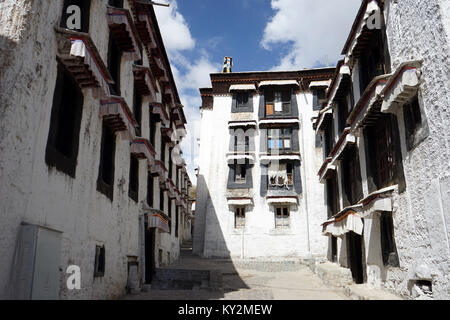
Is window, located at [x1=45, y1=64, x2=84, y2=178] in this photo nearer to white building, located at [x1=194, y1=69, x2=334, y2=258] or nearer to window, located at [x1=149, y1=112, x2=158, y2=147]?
window, located at [x1=149, y1=112, x2=158, y2=147]

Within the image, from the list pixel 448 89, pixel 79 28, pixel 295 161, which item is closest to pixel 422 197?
pixel 448 89

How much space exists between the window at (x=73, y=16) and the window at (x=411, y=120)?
7.50 m

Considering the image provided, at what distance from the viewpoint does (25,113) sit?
5.41m

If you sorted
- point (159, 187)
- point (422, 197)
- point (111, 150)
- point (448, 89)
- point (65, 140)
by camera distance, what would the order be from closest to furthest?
point (448, 89)
point (65, 140)
point (422, 197)
point (111, 150)
point (159, 187)

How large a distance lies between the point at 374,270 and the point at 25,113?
9595 millimetres

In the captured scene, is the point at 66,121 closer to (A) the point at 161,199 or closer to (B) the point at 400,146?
(B) the point at 400,146

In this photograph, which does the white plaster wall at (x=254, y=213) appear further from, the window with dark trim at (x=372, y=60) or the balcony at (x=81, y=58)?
the balcony at (x=81, y=58)

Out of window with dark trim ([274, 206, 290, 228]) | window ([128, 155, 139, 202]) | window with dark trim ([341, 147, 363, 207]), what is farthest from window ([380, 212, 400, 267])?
window with dark trim ([274, 206, 290, 228])

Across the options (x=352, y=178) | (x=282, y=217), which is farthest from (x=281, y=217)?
(x=352, y=178)

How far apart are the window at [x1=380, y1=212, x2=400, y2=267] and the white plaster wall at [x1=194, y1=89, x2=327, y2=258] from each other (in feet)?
35.4

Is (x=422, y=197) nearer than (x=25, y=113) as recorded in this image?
No

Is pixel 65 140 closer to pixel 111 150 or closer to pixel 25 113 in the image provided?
pixel 25 113

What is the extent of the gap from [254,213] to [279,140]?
492cm

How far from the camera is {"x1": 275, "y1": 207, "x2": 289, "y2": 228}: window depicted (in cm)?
2153
